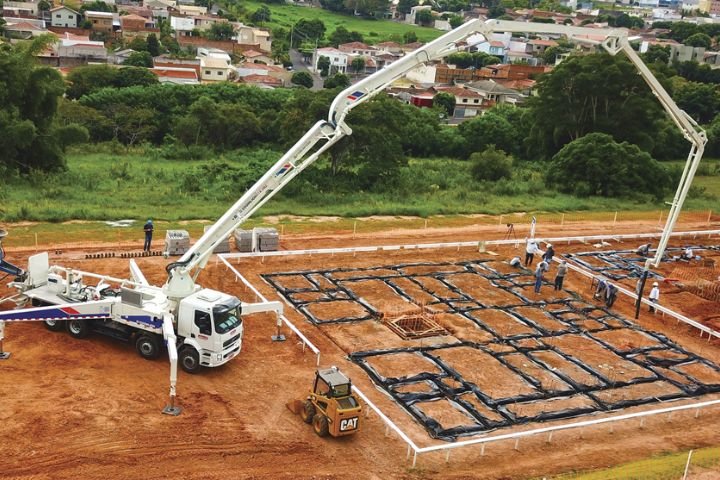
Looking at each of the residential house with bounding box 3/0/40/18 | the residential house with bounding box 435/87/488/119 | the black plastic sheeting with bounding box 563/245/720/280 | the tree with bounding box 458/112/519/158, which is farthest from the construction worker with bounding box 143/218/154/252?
the residential house with bounding box 3/0/40/18

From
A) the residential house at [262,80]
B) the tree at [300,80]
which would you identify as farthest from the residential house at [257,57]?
the residential house at [262,80]

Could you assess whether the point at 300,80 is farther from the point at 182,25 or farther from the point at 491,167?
the point at 491,167

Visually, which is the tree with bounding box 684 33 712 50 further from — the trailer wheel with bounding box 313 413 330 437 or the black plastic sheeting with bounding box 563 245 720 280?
the trailer wheel with bounding box 313 413 330 437

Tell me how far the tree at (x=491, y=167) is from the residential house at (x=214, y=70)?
A: 4985 cm

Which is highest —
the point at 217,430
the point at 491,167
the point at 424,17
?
the point at 424,17

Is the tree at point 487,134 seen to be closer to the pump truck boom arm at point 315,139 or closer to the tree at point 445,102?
the tree at point 445,102

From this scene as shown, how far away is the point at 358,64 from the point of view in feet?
363

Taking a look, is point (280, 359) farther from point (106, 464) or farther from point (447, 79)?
point (447, 79)

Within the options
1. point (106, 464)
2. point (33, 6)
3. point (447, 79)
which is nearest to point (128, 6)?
point (33, 6)

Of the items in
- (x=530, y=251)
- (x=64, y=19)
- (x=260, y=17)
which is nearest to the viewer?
(x=530, y=251)

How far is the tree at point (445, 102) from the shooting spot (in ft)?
275

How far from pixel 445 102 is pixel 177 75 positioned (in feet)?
100

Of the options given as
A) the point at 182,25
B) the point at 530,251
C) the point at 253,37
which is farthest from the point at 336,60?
the point at 530,251

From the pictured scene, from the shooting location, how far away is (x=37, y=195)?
32.1 m
